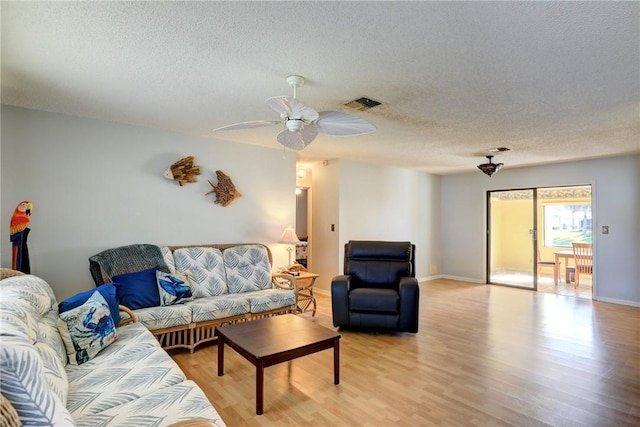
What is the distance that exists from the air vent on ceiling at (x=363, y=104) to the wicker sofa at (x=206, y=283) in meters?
2.20

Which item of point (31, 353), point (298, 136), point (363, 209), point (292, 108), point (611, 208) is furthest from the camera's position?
point (363, 209)

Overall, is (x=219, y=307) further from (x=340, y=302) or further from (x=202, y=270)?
(x=340, y=302)

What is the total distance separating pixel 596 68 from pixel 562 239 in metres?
5.54

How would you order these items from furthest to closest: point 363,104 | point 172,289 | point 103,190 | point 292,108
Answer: point 103,190 < point 172,289 < point 363,104 < point 292,108

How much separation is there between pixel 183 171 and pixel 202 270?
3.92 feet

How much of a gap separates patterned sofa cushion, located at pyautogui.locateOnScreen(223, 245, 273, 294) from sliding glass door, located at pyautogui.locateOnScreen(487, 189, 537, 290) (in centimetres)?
497

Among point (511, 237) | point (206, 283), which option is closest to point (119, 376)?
point (206, 283)

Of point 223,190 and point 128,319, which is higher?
point 223,190

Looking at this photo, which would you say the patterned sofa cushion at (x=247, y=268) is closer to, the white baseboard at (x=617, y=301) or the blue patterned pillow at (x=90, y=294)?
the blue patterned pillow at (x=90, y=294)

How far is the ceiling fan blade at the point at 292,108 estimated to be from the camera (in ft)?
6.78

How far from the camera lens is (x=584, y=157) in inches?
215

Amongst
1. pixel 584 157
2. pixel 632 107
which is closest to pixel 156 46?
pixel 632 107

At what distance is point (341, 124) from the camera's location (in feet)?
8.09

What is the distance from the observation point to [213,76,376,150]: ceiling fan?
2164 millimetres
